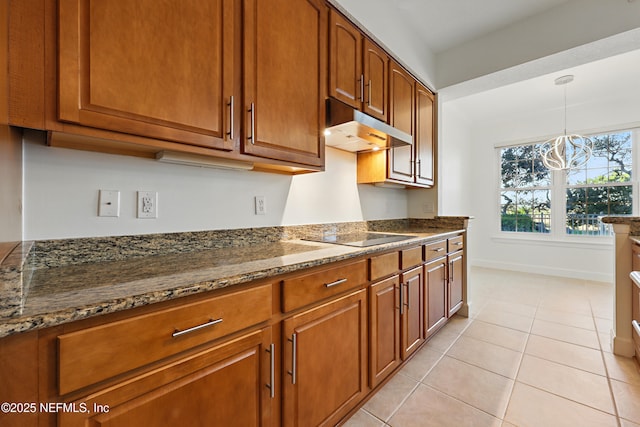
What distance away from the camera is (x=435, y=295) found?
219 centimetres

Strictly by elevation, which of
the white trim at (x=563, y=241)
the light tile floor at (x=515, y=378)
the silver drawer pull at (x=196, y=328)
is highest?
the silver drawer pull at (x=196, y=328)

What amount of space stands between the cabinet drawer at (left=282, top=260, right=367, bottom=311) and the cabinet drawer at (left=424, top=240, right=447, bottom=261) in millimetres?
813

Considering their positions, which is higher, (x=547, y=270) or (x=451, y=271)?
(x=451, y=271)

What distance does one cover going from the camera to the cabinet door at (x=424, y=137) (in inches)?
102

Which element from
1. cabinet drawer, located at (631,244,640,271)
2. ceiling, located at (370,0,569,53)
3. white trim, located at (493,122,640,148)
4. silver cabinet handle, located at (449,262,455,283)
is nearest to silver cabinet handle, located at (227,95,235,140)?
ceiling, located at (370,0,569,53)

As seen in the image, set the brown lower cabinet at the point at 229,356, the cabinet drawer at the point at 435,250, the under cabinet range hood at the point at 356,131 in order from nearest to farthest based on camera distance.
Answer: the brown lower cabinet at the point at 229,356, the under cabinet range hood at the point at 356,131, the cabinet drawer at the point at 435,250

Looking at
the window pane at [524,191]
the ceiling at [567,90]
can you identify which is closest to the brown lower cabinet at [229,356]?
the ceiling at [567,90]

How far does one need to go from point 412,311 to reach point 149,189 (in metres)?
1.72

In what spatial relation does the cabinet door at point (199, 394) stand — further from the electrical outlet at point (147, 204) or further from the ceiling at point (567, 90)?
the ceiling at point (567, 90)

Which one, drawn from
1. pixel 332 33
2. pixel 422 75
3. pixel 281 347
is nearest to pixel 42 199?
pixel 281 347

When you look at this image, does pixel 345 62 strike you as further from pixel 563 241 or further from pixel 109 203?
pixel 563 241

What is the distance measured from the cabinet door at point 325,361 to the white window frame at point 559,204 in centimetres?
451

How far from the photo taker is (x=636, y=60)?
9.37 feet

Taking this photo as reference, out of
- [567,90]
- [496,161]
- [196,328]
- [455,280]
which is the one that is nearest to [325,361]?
[196,328]
